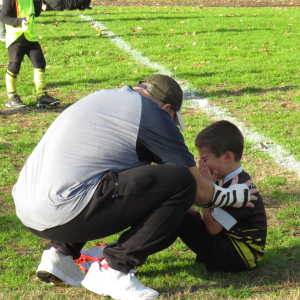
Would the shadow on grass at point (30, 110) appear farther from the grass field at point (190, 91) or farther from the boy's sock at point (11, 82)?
the boy's sock at point (11, 82)

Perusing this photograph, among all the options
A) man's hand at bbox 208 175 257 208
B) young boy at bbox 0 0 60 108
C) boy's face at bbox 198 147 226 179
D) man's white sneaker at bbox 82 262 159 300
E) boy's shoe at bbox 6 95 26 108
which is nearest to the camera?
man's white sneaker at bbox 82 262 159 300

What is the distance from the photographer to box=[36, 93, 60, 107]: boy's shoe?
281 inches

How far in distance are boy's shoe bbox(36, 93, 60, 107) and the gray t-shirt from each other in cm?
474

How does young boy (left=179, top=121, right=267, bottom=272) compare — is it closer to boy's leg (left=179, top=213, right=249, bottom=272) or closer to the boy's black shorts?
boy's leg (left=179, top=213, right=249, bottom=272)

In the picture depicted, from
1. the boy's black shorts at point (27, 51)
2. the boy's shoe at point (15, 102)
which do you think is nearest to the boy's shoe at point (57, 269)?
the boy's shoe at point (15, 102)

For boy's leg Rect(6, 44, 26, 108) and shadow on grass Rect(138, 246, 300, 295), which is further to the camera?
boy's leg Rect(6, 44, 26, 108)

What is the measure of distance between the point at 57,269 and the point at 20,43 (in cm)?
516

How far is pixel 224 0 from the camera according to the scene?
22000 millimetres

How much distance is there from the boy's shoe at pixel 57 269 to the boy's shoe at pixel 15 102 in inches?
190

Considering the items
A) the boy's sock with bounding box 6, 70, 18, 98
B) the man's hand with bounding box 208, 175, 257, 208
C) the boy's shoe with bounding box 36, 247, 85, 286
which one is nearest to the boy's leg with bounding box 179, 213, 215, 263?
the man's hand with bounding box 208, 175, 257, 208

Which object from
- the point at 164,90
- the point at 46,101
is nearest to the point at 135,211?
the point at 164,90

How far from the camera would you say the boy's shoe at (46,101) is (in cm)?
714

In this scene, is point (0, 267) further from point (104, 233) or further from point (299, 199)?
point (299, 199)

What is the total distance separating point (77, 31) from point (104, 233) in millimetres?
11906
